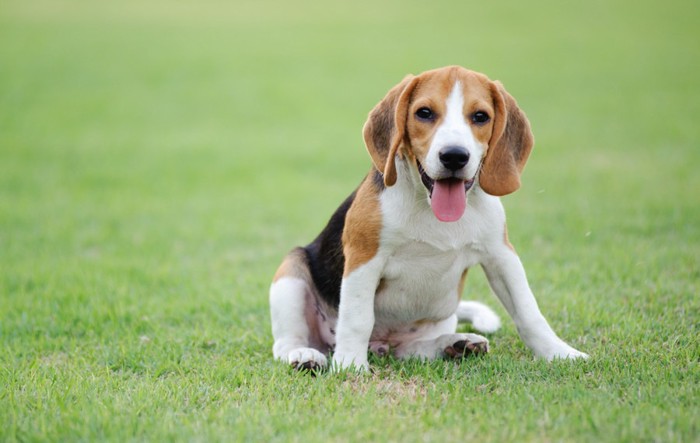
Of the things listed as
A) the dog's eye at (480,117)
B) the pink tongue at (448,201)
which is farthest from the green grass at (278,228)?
the dog's eye at (480,117)

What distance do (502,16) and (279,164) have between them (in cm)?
2300

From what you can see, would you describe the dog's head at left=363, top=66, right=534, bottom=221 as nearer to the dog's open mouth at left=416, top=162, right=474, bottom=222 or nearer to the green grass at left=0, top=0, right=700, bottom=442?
the dog's open mouth at left=416, top=162, right=474, bottom=222

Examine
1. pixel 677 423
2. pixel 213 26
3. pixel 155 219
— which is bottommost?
pixel 155 219

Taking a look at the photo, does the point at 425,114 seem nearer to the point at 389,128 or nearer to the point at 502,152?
the point at 389,128

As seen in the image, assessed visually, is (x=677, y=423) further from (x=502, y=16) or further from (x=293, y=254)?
(x=502, y=16)

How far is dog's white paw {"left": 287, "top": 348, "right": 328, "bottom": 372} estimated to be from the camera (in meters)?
5.37

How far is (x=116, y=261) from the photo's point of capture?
31.7ft

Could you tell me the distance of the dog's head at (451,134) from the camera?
15.8 ft

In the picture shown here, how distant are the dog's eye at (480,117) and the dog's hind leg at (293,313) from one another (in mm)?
1828

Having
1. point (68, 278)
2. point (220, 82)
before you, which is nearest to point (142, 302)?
point (68, 278)

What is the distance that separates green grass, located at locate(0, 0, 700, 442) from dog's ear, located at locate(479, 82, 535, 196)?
44.0 inches

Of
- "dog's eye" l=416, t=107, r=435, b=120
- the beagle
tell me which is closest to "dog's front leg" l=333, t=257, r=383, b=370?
the beagle

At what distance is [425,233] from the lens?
17.1ft

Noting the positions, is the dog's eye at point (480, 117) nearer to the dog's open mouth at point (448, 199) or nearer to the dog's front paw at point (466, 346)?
the dog's open mouth at point (448, 199)
